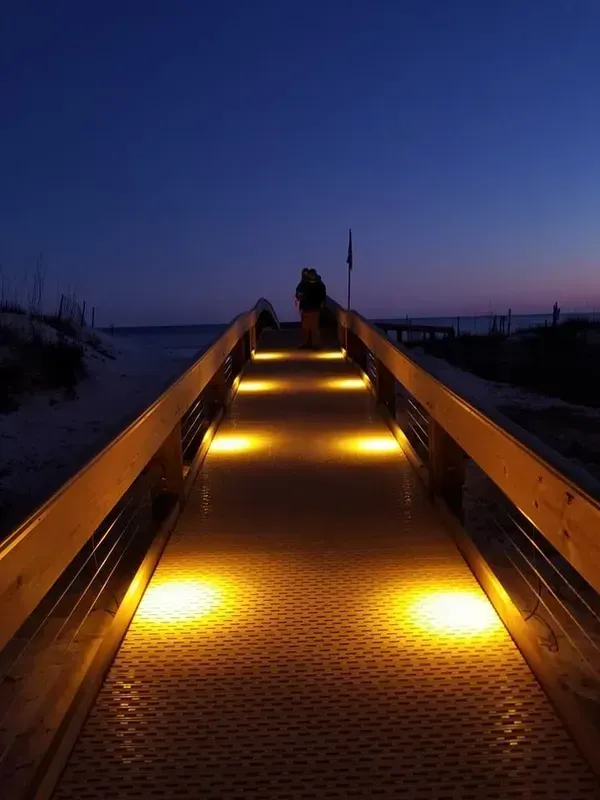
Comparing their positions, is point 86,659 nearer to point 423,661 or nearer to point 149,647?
point 149,647

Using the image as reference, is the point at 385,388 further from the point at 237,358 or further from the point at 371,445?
the point at 237,358

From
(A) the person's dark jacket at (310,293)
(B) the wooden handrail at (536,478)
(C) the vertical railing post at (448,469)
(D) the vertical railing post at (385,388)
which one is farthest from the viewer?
(A) the person's dark jacket at (310,293)

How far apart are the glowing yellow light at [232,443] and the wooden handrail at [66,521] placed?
2.74 metres

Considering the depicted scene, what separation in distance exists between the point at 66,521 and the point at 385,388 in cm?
754

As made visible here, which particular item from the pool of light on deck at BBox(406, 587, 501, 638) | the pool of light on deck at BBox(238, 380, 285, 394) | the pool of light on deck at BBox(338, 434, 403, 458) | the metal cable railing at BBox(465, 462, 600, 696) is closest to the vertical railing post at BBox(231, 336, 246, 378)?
the pool of light on deck at BBox(238, 380, 285, 394)

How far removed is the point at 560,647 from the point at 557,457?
1.58 meters

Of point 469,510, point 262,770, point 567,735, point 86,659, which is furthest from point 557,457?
point 469,510

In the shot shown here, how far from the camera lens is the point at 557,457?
3.31 metres

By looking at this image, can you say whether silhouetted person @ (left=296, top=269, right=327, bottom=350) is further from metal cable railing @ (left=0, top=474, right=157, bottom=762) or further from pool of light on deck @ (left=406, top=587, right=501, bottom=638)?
pool of light on deck @ (left=406, top=587, right=501, bottom=638)

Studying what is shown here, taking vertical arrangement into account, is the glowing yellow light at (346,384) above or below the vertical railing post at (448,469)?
above

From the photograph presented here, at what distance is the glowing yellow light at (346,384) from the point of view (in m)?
12.1

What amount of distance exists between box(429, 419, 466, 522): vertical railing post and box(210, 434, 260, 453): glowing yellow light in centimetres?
239

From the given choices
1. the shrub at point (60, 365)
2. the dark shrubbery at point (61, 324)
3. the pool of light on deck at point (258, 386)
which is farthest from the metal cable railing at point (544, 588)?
the dark shrubbery at point (61, 324)

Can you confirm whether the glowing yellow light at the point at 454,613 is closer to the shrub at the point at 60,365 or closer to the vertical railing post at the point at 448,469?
the vertical railing post at the point at 448,469
